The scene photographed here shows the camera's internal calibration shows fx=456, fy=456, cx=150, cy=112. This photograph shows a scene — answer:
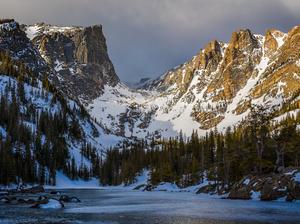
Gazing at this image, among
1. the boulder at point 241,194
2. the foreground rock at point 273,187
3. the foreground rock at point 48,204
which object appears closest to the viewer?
the foreground rock at point 48,204

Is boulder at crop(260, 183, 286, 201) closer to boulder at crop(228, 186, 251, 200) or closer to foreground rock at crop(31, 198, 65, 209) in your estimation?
boulder at crop(228, 186, 251, 200)

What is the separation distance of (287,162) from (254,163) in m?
24.0

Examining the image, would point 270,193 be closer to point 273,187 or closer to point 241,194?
point 273,187

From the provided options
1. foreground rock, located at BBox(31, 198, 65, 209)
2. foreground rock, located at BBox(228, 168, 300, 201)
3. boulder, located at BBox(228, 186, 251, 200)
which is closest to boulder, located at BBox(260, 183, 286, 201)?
foreground rock, located at BBox(228, 168, 300, 201)

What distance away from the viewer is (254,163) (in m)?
114

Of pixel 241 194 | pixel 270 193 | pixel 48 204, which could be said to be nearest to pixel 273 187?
pixel 270 193

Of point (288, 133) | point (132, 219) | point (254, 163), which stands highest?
point (288, 133)

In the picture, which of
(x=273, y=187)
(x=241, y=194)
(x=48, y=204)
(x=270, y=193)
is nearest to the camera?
(x=48, y=204)

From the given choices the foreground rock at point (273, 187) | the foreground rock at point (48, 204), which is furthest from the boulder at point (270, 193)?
the foreground rock at point (48, 204)

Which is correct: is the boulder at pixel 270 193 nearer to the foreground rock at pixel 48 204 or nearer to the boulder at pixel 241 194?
the boulder at pixel 241 194

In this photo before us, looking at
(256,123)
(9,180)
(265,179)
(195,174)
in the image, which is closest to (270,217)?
(265,179)

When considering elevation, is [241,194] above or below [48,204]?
above

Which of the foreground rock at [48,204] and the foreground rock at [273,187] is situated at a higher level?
the foreground rock at [273,187]

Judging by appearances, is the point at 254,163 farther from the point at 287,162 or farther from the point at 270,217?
the point at 270,217
